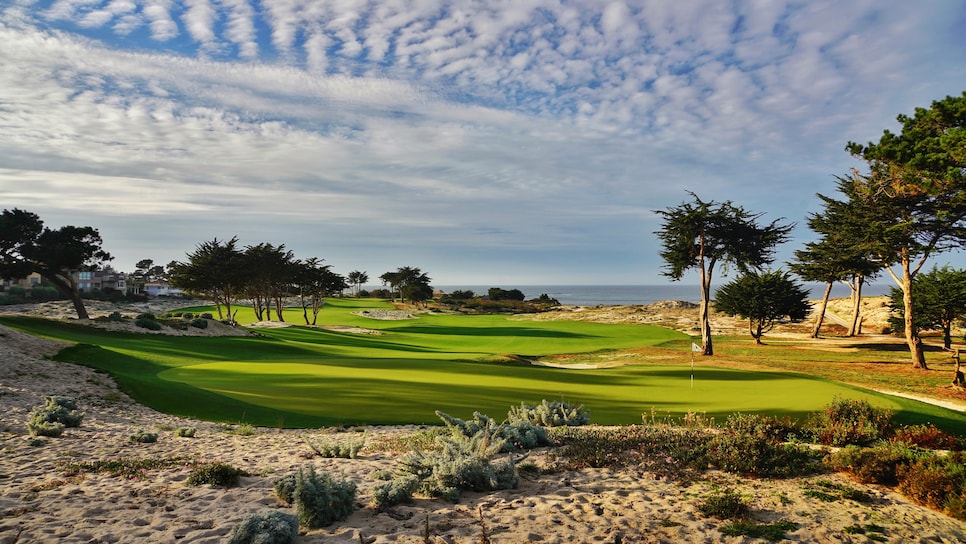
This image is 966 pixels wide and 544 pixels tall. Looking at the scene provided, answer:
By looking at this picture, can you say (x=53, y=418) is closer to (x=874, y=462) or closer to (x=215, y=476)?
(x=215, y=476)

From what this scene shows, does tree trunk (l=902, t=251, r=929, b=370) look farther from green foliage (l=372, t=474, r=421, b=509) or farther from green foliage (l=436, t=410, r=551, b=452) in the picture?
green foliage (l=372, t=474, r=421, b=509)

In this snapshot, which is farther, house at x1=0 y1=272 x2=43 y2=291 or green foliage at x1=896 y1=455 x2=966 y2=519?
house at x1=0 y1=272 x2=43 y2=291

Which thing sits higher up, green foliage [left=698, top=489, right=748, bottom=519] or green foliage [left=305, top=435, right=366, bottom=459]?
green foliage [left=698, top=489, right=748, bottom=519]

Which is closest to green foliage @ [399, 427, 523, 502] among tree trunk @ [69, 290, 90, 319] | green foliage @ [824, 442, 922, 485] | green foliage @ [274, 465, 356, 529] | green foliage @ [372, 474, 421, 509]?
green foliage @ [372, 474, 421, 509]

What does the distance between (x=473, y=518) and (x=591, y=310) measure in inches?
2744

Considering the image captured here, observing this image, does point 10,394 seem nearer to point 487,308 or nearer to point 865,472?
point 865,472

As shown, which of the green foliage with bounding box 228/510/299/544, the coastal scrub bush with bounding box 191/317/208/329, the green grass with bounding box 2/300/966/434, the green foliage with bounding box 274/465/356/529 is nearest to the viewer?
the green foliage with bounding box 228/510/299/544

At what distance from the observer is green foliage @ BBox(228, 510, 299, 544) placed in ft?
17.8

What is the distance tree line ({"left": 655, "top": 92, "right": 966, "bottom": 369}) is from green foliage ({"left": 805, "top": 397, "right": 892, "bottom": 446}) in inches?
383

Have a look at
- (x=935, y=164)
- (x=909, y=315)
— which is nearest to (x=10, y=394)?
(x=935, y=164)

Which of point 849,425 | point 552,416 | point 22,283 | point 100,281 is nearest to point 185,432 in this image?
point 552,416

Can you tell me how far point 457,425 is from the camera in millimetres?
10000

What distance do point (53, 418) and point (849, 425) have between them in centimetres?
1721

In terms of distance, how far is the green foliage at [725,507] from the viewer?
20.7 ft
